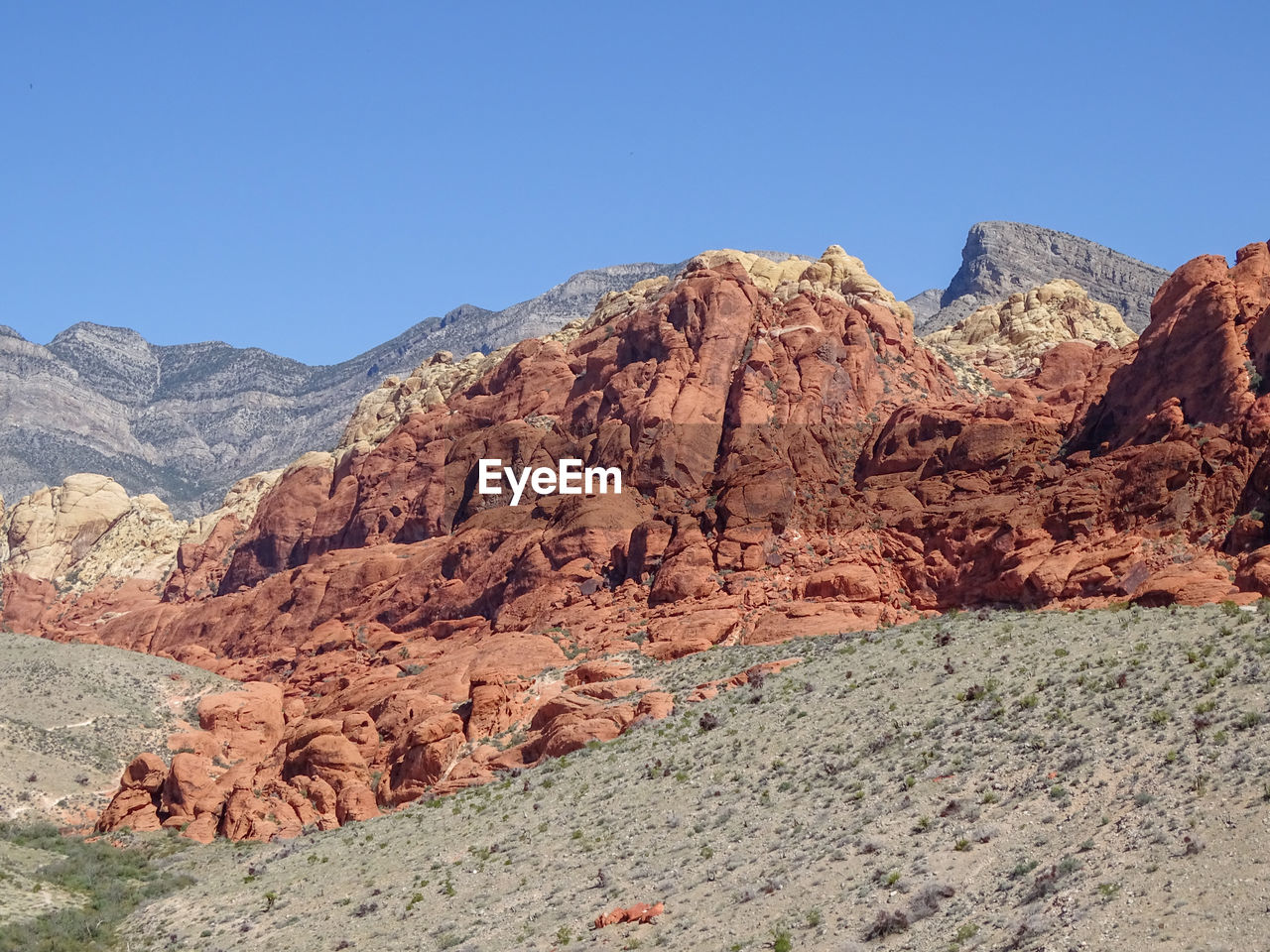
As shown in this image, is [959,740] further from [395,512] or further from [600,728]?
[395,512]

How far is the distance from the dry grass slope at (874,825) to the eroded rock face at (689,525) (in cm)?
535

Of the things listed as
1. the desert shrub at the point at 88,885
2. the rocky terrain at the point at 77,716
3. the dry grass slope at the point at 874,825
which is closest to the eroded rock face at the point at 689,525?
the desert shrub at the point at 88,885

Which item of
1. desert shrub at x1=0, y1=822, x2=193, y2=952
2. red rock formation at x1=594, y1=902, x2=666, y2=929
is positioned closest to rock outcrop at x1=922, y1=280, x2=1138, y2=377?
desert shrub at x1=0, y1=822, x2=193, y2=952

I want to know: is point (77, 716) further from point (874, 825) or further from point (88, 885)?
point (874, 825)

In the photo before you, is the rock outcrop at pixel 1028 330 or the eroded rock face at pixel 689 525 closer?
the eroded rock face at pixel 689 525

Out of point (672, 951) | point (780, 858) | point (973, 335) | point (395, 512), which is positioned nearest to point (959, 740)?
point (780, 858)

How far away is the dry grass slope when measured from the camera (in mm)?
28328

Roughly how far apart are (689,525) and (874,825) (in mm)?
39344

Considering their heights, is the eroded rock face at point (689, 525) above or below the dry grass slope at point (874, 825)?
above

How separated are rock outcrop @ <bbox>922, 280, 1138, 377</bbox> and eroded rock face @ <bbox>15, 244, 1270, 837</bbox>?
334cm

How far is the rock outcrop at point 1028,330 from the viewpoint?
113 m

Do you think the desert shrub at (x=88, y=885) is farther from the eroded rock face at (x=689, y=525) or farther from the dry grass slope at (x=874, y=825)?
the eroded rock face at (x=689, y=525)

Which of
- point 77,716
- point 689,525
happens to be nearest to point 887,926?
point 689,525

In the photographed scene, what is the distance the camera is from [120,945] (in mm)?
45219
